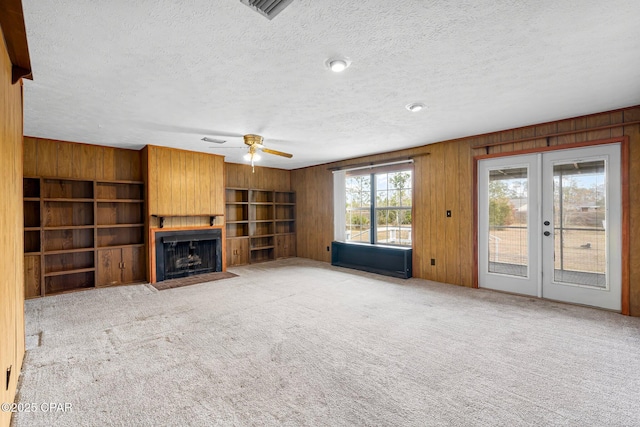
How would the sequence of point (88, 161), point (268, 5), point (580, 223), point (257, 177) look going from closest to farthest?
1. point (268, 5)
2. point (580, 223)
3. point (88, 161)
4. point (257, 177)

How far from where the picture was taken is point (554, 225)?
393 cm

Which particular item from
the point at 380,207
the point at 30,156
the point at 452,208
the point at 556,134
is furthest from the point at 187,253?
the point at 556,134

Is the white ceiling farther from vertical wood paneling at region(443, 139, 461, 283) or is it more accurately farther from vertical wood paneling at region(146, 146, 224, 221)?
vertical wood paneling at region(146, 146, 224, 221)

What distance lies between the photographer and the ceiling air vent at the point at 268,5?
1608mm

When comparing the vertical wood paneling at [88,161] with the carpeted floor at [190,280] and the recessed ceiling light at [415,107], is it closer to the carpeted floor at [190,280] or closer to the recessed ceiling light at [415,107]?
the carpeted floor at [190,280]

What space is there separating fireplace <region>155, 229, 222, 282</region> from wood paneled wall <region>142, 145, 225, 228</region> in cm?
24

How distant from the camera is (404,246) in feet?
18.9

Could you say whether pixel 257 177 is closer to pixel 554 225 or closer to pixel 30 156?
pixel 30 156

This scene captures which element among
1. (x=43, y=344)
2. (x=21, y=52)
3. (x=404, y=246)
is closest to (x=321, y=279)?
(x=404, y=246)

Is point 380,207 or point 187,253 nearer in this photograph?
point 187,253

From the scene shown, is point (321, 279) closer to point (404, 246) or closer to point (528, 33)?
point (404, 246)

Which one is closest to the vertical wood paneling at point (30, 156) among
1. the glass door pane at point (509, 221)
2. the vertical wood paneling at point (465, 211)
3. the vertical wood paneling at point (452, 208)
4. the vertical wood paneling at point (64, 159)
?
the vertical wood paneling at point (64, 159)

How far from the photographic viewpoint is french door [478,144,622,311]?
11.7 ft

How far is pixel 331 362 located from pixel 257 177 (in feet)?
18.9
